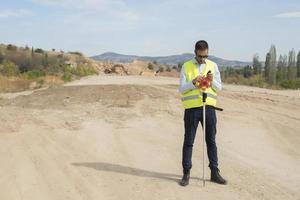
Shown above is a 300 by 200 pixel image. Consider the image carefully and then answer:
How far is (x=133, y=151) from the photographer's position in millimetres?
9875

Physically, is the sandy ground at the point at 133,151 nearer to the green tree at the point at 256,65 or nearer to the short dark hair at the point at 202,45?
the short dark hair at the point at 202,45

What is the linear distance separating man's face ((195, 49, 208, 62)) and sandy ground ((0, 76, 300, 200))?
5.64 feet

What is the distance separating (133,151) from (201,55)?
299cm

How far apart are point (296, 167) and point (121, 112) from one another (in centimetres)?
704

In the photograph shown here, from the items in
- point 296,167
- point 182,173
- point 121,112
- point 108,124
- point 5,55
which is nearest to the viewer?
point 182,173

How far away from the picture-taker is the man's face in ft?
24.6

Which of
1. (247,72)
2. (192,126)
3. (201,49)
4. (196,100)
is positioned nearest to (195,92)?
(196,100)

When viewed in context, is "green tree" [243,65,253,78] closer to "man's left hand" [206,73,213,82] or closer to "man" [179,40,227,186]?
"man" [179,40,227,186]

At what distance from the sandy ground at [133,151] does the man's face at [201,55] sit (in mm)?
1719

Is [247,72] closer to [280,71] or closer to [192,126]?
[280,71]

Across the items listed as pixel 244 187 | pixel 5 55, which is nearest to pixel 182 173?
pixel 244 187

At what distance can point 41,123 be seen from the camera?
1312 cm

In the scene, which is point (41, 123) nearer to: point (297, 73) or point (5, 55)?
point (297, 73)

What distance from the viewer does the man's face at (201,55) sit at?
7.50 m
